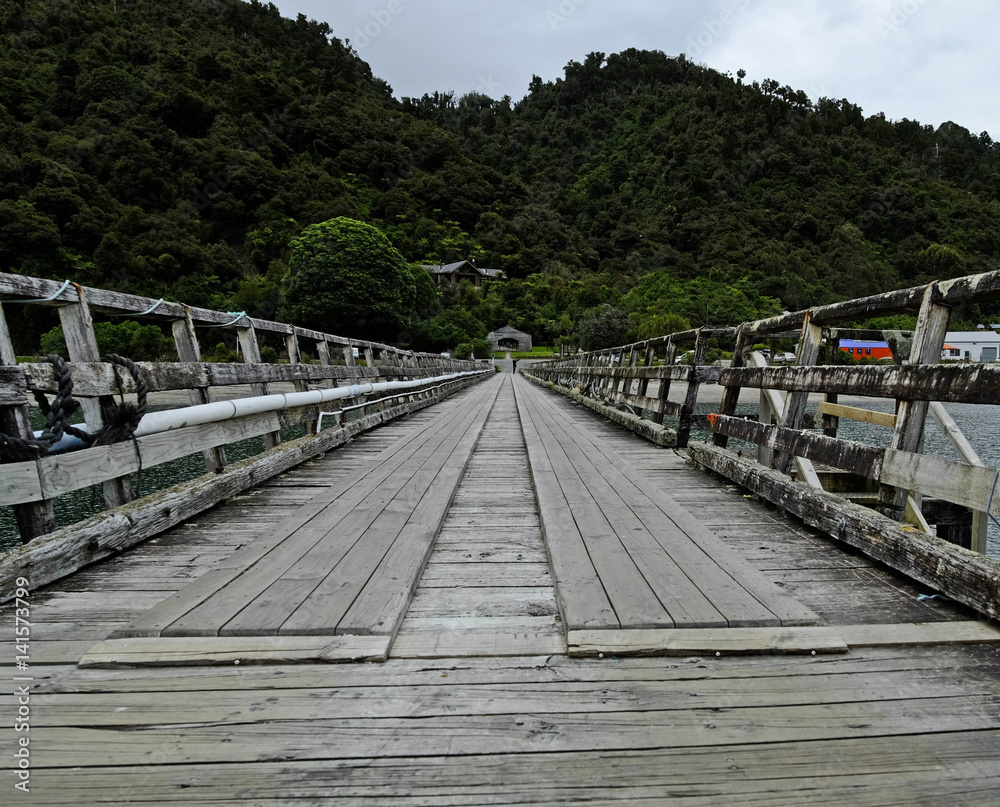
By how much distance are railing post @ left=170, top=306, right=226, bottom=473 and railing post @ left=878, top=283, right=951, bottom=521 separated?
3647 millimetres

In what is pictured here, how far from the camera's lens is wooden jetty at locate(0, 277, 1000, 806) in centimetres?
103

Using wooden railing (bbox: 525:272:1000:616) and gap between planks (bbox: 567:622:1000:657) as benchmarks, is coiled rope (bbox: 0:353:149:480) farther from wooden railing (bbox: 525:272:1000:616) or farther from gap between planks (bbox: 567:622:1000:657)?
wooden railing (bbox: 525:272:1000:616)

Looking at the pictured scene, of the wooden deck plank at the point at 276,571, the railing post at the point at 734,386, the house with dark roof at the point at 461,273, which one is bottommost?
the wooden deck plank at the point at 276,571

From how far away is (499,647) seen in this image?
1459 mm

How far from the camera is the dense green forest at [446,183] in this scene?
55.8 meters

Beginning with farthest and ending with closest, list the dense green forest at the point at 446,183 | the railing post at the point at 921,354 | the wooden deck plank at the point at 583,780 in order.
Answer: the dense green forest at the point at 446,183
the railing post at the point at 921,354
the wooden deck plank at the point at 583,780

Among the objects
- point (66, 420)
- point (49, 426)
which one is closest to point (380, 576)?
point (49, 426)

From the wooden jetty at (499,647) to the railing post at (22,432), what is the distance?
19 millimetres

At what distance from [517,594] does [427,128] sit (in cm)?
13035

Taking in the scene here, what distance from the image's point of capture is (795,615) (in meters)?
1.59

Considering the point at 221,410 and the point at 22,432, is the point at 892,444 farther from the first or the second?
the point at 22,432

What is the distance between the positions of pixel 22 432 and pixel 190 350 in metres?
1.33

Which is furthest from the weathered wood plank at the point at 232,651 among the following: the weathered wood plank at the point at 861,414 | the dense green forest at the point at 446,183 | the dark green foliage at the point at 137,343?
the dense green forest at the point at 446,183

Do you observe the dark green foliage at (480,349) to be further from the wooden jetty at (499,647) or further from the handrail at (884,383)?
the wooden jetty at (499,647)
